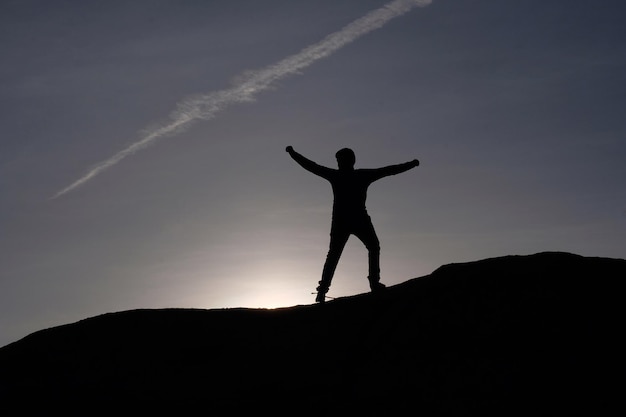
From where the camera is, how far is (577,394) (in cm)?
817

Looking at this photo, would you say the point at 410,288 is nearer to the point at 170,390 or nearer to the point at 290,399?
the point at 290,399

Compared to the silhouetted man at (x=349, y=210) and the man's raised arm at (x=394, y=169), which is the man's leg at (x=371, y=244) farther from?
the man's raised arm at (x=394, y=169)

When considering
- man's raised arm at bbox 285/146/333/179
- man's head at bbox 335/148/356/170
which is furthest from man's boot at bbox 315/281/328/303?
man's head at bbox 335/148/356/170

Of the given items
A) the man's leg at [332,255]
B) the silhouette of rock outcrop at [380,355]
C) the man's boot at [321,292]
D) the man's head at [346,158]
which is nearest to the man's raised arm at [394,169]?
the man's head at [346,158]

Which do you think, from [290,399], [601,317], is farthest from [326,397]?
[601,317]

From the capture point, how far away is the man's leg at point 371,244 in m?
12.7

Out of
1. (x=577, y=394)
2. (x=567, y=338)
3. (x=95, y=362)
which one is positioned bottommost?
(x=577, y=394)

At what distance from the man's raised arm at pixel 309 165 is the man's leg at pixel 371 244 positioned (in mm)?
1235

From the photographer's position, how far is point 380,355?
965 cm

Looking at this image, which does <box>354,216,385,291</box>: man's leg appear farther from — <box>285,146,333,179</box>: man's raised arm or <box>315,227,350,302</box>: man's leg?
<box>285,146,333,179</box>: man's raised arm

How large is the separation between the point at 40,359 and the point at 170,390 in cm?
313

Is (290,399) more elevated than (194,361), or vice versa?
(194,361)

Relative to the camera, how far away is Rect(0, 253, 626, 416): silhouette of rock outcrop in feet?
28.1

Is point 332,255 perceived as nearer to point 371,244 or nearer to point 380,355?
point 371,244
